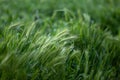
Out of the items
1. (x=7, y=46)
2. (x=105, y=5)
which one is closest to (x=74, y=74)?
(x=7, y=46)

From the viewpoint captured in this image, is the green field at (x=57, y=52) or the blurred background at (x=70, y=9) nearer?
the green field at (x=57, y=52)

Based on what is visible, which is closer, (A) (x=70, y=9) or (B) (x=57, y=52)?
(B) (x=57, y=52)

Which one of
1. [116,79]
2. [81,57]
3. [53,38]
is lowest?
[116,79]

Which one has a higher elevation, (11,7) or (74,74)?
(11,7)

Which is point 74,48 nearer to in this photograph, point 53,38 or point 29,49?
point 53,38

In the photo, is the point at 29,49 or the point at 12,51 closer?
the point at 12,51

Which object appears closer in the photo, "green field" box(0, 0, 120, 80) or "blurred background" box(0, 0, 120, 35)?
"green field" box(0, 0, 120, 80)

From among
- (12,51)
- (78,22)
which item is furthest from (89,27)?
(12,51)

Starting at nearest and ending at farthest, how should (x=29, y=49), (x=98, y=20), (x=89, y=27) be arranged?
(x=29, y=49)
(x=89, y=27)
(x=98, y=20)

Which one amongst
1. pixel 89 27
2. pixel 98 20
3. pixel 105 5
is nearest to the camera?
pixel 89 27
